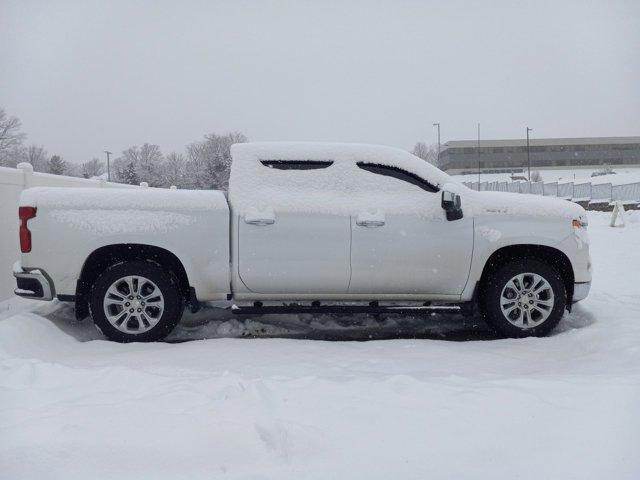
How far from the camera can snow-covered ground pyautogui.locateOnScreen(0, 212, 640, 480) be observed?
2.27 m

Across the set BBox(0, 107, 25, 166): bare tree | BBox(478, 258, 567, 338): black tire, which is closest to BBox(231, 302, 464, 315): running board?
BBox(478, 258, 567, 338): black tire

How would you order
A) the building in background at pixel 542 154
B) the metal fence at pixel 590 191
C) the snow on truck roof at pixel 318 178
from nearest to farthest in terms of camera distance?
the snow on truck roof at pixel 318 178
the metal fence at pixel 590 191
the building in background at pixel 542 154

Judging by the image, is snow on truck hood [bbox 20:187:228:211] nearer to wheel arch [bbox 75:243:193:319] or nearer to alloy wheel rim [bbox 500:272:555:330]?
wheel arch [bbox 75:243:193:319]

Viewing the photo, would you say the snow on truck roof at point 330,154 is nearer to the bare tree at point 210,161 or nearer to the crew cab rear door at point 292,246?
the crew cab rear door at point 292,246

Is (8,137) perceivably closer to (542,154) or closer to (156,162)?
(156,162)

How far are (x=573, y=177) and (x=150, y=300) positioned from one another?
72157 mm

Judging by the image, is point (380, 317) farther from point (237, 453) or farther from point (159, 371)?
point (237, 453)

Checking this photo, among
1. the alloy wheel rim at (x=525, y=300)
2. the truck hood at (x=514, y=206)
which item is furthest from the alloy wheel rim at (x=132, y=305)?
the alloy wheel rim at (x=525, y=300)

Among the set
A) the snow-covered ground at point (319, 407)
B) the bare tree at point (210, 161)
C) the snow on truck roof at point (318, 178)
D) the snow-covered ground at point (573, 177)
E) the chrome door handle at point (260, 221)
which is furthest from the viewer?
the bare tree at point (210, 161)

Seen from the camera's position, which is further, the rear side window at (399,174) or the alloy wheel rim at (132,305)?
the rear side window at (399,174)

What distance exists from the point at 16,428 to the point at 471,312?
384 centimetres

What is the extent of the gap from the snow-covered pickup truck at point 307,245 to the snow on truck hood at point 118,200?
13 millimetres

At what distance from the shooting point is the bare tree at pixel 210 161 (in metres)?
55.0

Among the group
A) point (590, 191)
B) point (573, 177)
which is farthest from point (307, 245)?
point (573, 177)
